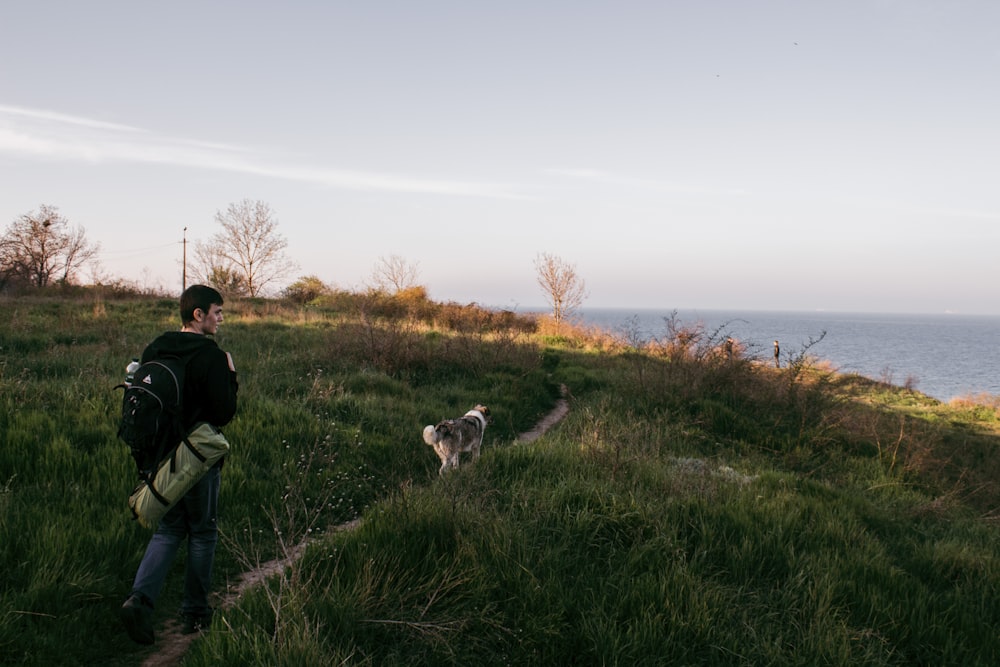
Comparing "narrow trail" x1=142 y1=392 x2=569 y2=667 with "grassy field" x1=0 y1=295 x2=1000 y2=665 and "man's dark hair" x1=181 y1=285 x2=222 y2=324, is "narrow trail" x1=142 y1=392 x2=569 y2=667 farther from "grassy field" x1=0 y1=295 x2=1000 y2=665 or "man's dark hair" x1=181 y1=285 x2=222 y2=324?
A: "man's dark hair" x1=181 y1=285 x2=222 y2=324

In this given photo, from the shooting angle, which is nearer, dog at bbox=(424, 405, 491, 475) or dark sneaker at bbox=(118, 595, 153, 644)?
dark sneaker at bbox=(118, 595, 153, 644)

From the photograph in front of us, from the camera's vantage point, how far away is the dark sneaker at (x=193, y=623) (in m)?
3.80

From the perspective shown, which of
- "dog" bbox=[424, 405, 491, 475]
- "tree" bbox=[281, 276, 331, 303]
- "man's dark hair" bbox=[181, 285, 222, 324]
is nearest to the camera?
"man's dark hair" bbox=[181, 285, 222, 324]

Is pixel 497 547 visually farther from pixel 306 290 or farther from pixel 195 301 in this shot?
pixel 306 290

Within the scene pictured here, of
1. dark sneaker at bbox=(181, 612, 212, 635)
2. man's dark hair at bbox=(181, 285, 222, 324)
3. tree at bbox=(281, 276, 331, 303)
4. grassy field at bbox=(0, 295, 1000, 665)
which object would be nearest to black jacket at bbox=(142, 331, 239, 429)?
man's dark hair at bbox=(181, 285, 222, 324)

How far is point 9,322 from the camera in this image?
1594 cm

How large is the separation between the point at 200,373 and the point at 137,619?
1616 millimetres

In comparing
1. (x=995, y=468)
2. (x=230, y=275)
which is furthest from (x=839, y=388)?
(x=230, y=275)

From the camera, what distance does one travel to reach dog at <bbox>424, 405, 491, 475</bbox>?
719 centimetres

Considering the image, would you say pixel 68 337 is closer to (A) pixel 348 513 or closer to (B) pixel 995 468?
(A) pixel 348 513

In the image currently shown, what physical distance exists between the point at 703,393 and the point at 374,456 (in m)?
7.97

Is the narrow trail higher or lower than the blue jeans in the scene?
lower

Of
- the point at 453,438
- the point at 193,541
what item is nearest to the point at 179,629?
the point at 193,541

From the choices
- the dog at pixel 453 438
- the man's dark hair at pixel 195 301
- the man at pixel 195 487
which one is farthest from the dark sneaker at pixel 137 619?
the dog at pixel 453 438
